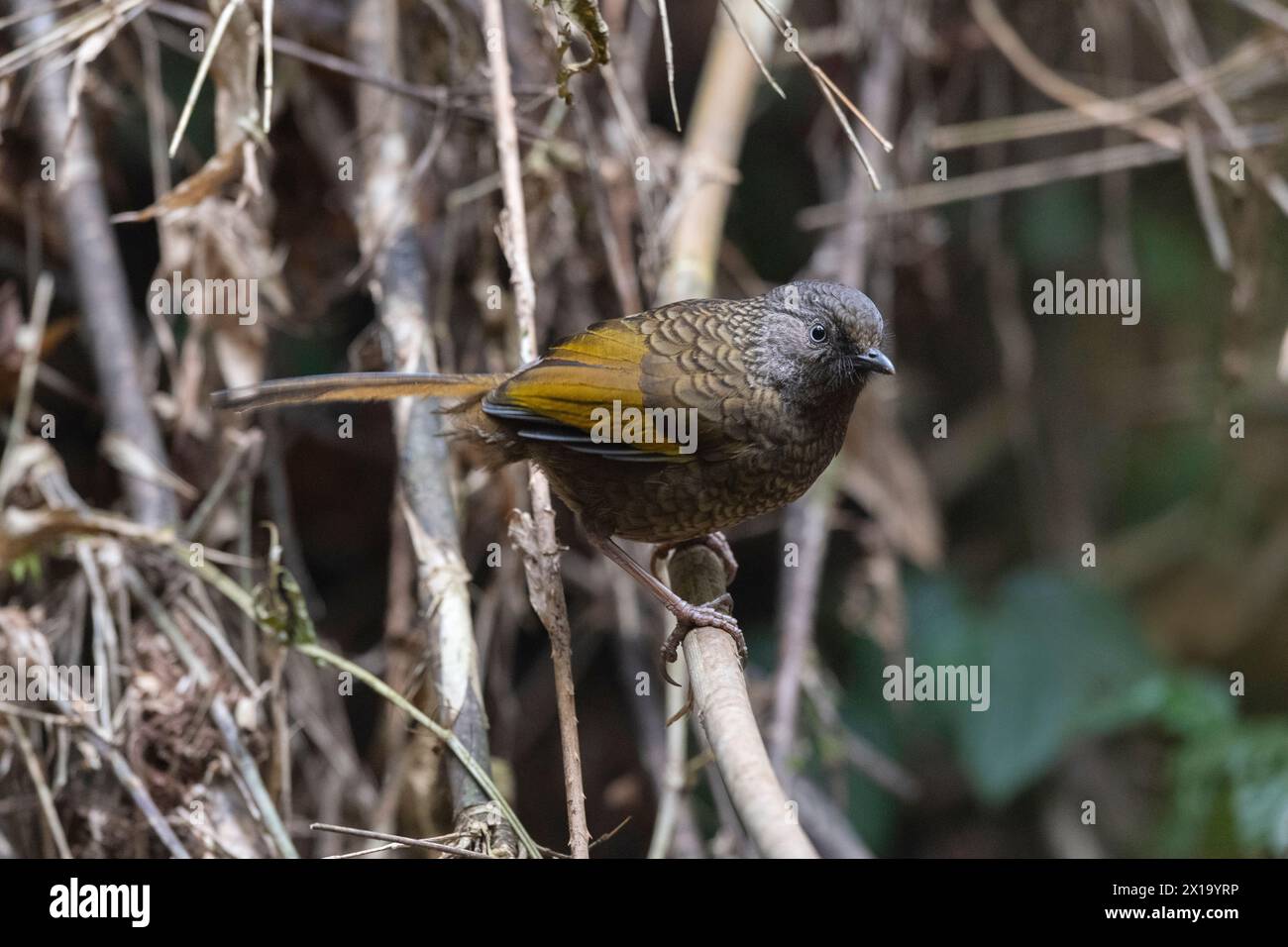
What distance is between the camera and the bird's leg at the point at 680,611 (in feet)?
8.47

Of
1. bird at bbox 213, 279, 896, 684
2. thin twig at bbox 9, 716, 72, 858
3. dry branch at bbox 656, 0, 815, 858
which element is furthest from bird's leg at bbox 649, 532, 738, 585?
thin twig at bbox 9, 716, 72, 858

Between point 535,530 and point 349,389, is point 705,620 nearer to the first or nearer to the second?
point 535,530

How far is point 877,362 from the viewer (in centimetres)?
278

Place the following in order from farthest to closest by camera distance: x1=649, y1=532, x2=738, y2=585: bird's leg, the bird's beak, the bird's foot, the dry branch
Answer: x1=649, y1=532, x2=738, y2=585: bird's leg < the bird's beak < the bird's foot < the dry branch

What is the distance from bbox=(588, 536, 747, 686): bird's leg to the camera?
2.58m

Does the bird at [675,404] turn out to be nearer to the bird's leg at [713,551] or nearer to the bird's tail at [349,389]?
the bird's tail at [349,389]

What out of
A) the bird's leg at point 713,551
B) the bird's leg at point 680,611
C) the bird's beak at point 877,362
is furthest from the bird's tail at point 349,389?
the bird's beak at point 877,362

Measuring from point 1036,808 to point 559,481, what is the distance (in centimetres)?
283

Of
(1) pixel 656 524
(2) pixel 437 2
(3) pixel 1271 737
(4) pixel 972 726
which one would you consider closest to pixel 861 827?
(4) pixel 972 726

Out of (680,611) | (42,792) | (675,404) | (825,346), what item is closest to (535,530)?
(680,611)

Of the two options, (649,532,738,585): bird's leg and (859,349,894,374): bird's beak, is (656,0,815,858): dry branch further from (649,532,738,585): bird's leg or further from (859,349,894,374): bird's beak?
(859,349,894,374): bird's beak

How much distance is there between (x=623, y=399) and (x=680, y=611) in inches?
19.8

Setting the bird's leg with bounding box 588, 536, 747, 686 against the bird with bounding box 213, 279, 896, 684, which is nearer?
the bird's leg with bounding box 588, 536, 747, 686

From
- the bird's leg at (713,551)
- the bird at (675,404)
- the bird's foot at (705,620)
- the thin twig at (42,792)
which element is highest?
the bird at (675,404)
